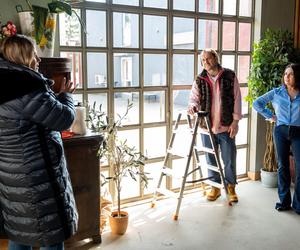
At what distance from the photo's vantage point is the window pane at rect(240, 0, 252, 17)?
4.10 meters

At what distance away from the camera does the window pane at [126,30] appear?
3.30 meters

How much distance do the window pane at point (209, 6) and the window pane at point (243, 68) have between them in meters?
0.61

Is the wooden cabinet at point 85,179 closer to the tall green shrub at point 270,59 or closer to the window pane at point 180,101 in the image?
the window pane at point 180,101

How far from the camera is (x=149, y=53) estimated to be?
3502 mm

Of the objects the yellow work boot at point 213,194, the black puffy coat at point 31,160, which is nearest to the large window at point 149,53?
the yellow work boot at point 213,194

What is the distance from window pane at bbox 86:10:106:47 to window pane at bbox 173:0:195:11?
749 millimetres

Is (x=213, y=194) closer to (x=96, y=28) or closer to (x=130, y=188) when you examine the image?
(x=130, y=188)

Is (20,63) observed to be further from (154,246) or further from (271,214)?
(271,214)

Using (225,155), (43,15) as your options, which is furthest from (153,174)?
(43,15)

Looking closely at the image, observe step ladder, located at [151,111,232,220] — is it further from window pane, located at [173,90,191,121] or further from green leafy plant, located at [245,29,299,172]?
green leafy plant, located at [245,29,299,172]

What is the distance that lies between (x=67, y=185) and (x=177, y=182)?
86.1 inches

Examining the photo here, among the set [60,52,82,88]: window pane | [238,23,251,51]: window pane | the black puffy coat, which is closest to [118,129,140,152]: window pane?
[60,52,82,88]: window pane

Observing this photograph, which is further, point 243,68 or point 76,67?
point 243,68

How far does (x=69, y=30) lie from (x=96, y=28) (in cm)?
24
